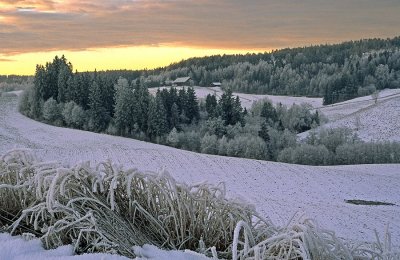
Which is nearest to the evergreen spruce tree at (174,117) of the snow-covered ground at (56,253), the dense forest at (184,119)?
the dense forest at (184,119)

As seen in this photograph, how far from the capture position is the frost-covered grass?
213 centimetres

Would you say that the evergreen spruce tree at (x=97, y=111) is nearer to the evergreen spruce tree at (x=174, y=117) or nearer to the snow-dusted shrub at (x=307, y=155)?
the evergreen spruce tree at (x=174, y=117)

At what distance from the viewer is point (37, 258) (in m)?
1.83

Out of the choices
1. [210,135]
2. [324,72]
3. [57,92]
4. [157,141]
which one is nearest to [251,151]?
[210,135]

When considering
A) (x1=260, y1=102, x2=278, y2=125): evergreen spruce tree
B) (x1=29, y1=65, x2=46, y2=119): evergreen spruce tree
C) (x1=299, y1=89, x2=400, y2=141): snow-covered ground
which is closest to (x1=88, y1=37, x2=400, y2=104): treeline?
(x1=299, y1=89, x2=400, y2=141): snow-covered ground

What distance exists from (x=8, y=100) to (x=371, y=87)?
88811 millimetres

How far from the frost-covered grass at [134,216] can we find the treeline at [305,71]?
378 feet

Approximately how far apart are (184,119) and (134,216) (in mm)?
72257

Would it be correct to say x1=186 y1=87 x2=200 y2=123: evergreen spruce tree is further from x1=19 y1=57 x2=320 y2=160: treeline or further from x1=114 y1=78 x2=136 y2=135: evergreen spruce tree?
x1=114 y1=78 x2=136 y2=135: evergreen spruce tree

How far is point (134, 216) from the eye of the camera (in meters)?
2.49

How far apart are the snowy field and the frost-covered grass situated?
18.3 meters

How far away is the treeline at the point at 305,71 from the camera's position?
127m

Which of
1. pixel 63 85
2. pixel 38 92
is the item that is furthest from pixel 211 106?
pixel 38 92

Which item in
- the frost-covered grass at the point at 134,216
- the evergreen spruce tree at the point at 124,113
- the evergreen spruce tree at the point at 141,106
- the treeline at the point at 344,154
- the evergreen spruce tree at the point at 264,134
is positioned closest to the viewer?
the frost-covered grass at the point at 134,216
